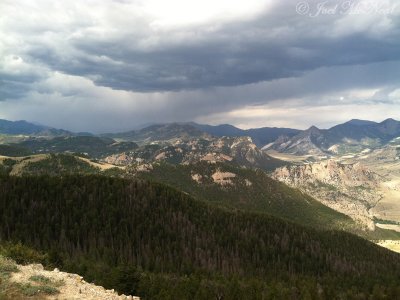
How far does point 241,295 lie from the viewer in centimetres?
19788

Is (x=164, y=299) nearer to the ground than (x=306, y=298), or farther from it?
farther from it

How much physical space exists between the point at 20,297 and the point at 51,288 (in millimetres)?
4122

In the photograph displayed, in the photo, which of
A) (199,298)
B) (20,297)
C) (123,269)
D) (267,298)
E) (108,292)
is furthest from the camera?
(267,298)

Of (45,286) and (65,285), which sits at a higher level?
(45,286)

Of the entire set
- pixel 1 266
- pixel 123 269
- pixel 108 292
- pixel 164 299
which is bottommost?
pixel 164 299

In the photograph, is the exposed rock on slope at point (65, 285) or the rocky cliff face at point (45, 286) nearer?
the rocky cliff face at point (45, 286)

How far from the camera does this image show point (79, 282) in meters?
58.3

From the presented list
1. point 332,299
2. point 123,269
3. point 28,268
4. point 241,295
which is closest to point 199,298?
point 241,295

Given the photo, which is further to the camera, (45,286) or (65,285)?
(65,285)

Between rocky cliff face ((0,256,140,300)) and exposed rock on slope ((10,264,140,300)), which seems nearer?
rocky cliff face ((0,256,140,300))

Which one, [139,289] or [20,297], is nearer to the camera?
[20,297]

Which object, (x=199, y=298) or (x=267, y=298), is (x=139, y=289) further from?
(x=267, y=298)

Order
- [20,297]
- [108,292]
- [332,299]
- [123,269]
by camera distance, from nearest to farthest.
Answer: [20,297] < [108,292] < [123,269] < [332,299]

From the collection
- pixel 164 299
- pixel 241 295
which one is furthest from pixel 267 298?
pixel 164 299
